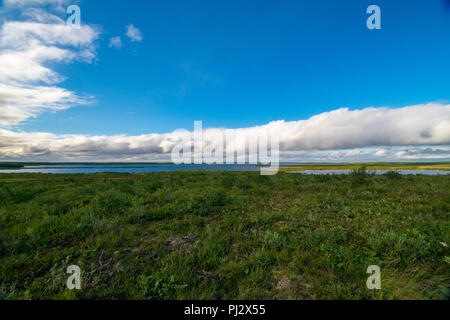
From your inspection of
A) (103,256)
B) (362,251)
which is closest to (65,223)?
(103,256)

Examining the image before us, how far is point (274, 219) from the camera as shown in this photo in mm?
6703

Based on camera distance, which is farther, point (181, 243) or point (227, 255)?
point (181, 243)

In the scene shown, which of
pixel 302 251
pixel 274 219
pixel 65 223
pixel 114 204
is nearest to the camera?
pixel 302 251

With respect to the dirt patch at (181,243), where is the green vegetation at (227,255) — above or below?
above

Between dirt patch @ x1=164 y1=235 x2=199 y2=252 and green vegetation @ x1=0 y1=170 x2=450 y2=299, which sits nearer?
green vegetation @ x1=0 y1=170 x2=450 y2=299

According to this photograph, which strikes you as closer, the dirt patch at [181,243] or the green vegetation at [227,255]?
the green vegetation at [227,255]

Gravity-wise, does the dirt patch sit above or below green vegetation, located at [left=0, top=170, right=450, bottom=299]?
below
